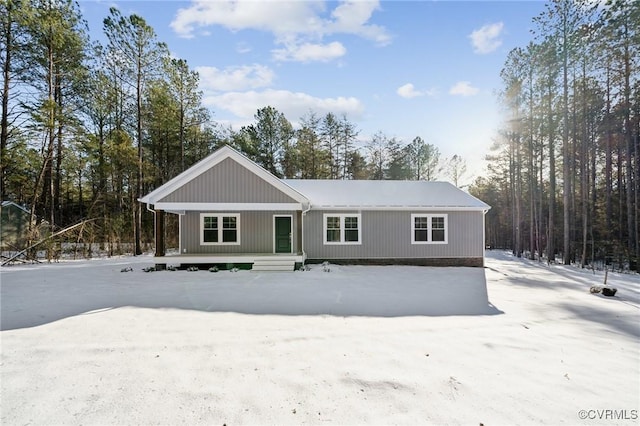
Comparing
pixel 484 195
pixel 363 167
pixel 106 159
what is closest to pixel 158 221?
pixel 106 159

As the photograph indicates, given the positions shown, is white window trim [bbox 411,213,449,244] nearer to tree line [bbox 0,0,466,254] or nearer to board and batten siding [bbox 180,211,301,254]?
board and batten siding [bbox 180,211,301,254]

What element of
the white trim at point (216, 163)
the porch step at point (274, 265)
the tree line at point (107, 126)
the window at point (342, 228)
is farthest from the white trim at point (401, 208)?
the tree line at point (107, 126)

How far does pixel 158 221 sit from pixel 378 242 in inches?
346

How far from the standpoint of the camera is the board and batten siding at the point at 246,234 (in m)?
12.4

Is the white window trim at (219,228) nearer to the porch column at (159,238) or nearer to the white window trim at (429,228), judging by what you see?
the porch column at (159,238)

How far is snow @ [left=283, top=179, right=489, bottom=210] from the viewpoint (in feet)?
43.1

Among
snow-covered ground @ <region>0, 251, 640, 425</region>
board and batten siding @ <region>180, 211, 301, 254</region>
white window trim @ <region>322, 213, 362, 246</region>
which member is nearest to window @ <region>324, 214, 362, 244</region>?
white window trim @ <region>322, 213, 362, 246</region>

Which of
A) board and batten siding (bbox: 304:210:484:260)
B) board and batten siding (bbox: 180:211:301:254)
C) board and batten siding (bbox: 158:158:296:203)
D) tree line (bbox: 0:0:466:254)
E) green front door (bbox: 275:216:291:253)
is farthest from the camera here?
tree line (bbox: 0:0:466:254)

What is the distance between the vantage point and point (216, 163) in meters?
11.4

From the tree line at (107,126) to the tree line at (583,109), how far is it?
13301 millimetres

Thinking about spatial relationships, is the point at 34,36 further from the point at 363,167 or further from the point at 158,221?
the point at 363,167

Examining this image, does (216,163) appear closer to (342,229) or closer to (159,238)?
(159,238)

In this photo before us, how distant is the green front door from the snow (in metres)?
1.45

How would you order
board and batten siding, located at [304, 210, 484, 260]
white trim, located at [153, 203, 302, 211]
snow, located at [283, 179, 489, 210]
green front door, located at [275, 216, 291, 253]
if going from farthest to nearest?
snow, located at [283, 179, 489, 210]
board and batten siding, located at [304, 210, 484, 260]
green front door, located at [275, 216, 291, 253]
white trim, located at [153, 203, 302, 211]
